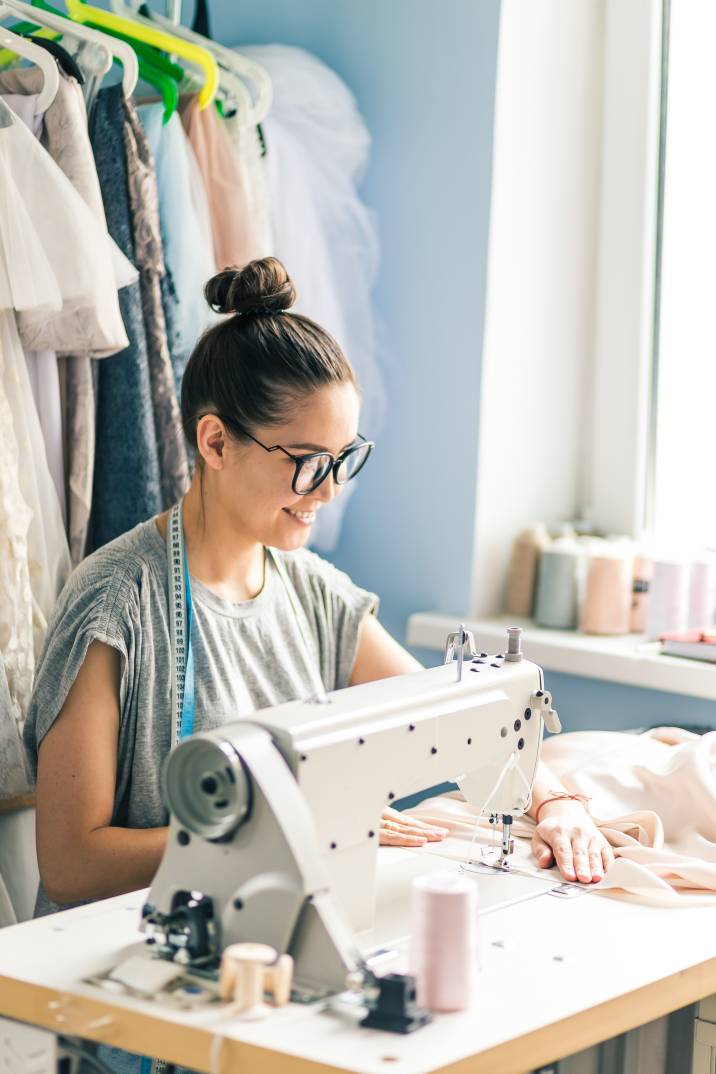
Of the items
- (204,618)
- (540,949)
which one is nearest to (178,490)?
(204,618)

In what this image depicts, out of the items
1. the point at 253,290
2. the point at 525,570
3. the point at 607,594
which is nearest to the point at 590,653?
the point at 607,594

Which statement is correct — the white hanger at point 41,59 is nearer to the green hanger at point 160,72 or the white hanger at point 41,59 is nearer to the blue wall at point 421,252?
the green hanger at point 160,72

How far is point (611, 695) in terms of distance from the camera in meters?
2.36

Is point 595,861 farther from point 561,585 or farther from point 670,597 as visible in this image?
point 561,585

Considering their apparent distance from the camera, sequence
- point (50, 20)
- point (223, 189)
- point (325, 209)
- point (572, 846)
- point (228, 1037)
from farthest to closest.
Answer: point (325, 209), point (223, 189), point (50, 20), point (572, 846), point (228, 1037)

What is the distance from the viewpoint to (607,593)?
2414 mm

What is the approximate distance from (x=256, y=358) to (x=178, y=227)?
2.04 feet

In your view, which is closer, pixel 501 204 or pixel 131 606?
pixel 131 606

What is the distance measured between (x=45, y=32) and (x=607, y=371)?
123 cm

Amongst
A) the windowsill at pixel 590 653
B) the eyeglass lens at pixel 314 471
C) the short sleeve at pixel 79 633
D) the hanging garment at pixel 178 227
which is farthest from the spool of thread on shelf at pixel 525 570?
the short sleeve at pixel 79 633

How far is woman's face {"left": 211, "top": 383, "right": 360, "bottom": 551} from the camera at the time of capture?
1640mm

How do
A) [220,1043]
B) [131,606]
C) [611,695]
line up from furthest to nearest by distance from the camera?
[611,695], [131,606], [220,1043]

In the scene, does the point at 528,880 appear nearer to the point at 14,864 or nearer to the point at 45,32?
the point at 14,864

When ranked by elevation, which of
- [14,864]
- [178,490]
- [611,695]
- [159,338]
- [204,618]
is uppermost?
[159,338]
